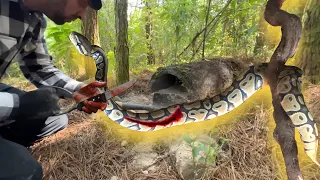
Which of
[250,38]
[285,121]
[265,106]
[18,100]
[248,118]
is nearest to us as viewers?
[285,121]

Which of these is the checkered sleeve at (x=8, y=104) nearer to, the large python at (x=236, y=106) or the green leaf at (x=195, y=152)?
the large python at (x=236, y=106)

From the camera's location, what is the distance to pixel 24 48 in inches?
49.8

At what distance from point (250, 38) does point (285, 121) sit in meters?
1.55

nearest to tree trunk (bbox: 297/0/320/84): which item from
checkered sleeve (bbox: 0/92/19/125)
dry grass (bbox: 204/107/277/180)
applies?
dry grass (bbox: 204/107/277/180)

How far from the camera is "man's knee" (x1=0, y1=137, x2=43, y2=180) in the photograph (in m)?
1.04

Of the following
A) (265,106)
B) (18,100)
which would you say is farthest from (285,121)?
(18,100)

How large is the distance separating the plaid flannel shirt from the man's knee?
118 mm

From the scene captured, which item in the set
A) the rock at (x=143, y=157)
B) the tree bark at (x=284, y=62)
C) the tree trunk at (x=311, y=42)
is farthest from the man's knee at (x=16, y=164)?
the tree trunk at (x=311, y=42)

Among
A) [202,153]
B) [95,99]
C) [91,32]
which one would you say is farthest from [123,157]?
[91,32]

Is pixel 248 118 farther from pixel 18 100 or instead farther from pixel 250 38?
A: pixel 18 100

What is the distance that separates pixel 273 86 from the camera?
733 mm

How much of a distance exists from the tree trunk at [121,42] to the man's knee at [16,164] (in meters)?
0.66

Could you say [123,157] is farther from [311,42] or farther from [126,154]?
[311,42]

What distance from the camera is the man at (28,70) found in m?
0.92
